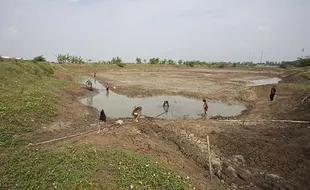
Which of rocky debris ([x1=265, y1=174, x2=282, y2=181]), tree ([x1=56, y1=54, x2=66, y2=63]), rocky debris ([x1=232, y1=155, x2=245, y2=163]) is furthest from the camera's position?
tree ([x1=56, y1=54, x2=66, y2=63])

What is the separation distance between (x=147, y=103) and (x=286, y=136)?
13.2 meters

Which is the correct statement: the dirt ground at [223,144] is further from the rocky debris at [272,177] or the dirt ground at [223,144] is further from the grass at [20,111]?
the grass at [20,111]

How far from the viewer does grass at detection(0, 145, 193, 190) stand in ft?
21.4

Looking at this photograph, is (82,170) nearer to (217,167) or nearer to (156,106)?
(217,167)

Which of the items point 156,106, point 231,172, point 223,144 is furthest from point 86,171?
point 156,106

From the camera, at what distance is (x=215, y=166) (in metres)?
9.08

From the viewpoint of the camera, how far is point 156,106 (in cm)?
2155

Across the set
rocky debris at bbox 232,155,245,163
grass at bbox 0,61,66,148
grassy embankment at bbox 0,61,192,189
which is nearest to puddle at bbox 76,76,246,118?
grass at bbox 0,61,66,148

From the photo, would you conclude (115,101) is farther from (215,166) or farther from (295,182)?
Result: (295,182)

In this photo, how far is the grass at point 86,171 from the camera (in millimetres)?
6516

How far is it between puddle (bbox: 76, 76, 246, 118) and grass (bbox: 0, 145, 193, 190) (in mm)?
10052

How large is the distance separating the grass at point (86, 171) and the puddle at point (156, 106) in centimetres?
1005

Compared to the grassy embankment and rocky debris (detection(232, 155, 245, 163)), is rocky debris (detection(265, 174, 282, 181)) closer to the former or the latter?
rocky debris (detection(232, 155, 245, 163))

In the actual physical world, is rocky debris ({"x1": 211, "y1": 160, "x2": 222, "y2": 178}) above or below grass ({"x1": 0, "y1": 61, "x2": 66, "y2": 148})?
below
